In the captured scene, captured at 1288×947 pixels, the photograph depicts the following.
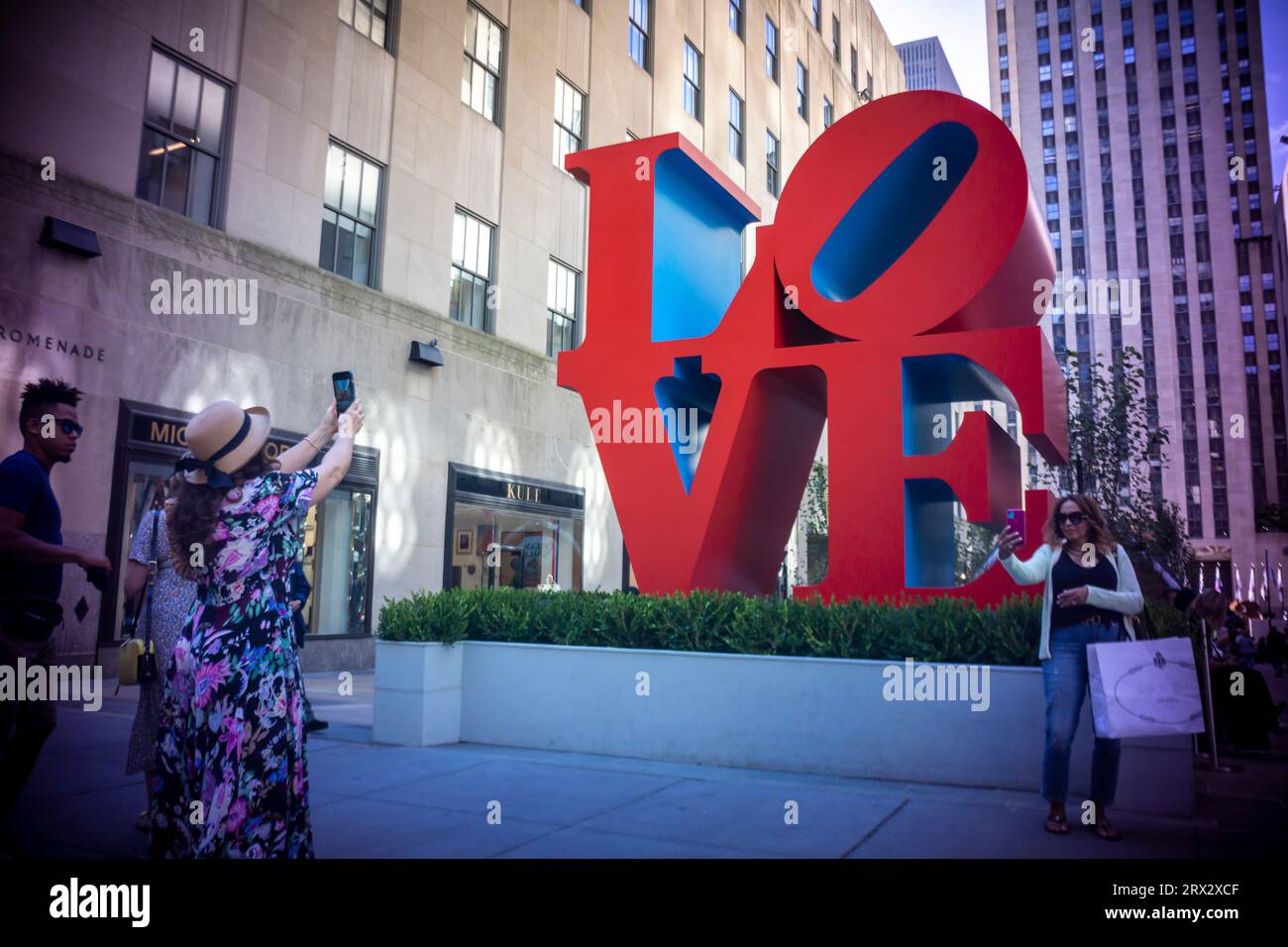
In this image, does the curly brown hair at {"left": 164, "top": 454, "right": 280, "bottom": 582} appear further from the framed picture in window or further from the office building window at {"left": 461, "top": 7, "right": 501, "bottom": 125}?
the office building window at {"left": 461, "top": 7, "right": 501, "bottom": 125}

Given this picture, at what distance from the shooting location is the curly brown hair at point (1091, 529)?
543 centimetres

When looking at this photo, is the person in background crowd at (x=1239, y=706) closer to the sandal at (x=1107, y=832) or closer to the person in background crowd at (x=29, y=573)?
the sandal at (x=1107, y=832)

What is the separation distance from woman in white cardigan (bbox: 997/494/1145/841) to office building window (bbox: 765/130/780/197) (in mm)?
25006

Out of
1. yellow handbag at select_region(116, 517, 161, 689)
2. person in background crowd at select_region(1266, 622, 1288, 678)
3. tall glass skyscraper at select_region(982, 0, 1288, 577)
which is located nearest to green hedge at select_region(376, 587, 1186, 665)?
yellow handbag at select_region(116, 517, 161, 689)

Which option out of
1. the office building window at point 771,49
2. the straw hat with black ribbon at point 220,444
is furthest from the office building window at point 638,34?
the straw hat with black ribbon at point 220,444

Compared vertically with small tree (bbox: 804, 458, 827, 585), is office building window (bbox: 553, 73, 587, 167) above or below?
above

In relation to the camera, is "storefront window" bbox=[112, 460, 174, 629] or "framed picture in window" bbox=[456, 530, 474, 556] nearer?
"storefront window" bbox=[112, 460, 174, 629]

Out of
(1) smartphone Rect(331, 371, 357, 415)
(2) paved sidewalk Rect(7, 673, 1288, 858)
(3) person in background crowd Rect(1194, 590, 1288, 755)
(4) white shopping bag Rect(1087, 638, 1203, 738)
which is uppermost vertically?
(1) smartphone Rect(331, 371, 357, 415)

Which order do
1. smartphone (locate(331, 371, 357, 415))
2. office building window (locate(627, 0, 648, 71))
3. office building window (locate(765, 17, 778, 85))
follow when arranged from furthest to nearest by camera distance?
office building window (locate(765, 17, 778, 85)), office building window (locate(627, 0, 648, 71)), smartphone (locate(331, 371, 357, 415))

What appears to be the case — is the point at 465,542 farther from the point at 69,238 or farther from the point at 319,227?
the point at 69,238

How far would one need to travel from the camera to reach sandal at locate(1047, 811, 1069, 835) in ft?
17.0

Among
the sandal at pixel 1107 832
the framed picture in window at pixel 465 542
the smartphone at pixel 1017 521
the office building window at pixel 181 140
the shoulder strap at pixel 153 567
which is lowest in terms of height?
the sandal at pixel 1107 832

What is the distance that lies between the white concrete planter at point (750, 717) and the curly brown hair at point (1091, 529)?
1.24 metres
